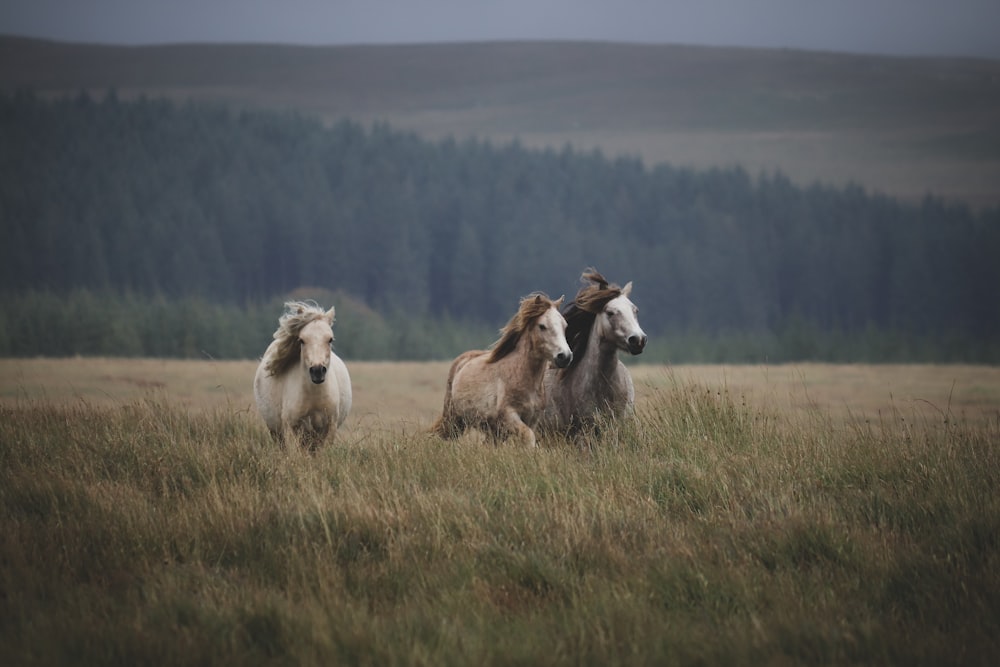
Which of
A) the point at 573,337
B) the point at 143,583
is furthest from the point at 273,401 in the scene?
the point at 143,583

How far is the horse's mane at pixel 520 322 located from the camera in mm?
10289

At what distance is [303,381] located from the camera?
1001 cm

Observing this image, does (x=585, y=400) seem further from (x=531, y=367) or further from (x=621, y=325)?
(x=621, y=325)

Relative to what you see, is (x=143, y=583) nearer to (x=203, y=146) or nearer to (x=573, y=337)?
(x=573, y=337)

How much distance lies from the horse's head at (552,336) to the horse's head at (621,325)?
0.40 metres

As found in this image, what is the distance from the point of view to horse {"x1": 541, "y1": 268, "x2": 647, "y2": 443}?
10.0 meters

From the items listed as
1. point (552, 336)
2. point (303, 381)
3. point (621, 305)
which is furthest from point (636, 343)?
point (303, 381)

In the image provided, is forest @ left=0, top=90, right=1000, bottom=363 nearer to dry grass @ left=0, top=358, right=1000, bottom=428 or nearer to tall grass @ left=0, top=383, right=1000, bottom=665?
dry grass @ left=0, top=358, right=1000, bottom=428

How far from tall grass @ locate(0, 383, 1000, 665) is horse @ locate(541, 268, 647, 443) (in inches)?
40.2

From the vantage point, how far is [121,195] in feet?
455

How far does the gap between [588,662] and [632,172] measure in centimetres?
15376

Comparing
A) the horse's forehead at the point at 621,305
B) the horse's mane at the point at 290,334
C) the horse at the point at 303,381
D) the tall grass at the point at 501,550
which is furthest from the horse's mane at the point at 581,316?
the horse's mane at the point at 290,334

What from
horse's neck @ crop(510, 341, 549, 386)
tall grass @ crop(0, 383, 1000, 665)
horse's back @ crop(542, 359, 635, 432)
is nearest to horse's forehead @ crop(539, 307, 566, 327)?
horse's neck @ crop(510, 341, 549, 386)

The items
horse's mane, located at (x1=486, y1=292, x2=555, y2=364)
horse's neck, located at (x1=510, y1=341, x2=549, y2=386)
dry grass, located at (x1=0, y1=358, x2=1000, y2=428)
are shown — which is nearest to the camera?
horse's neck, located at (x1=510, y1=341, x2=549, y2=386)
